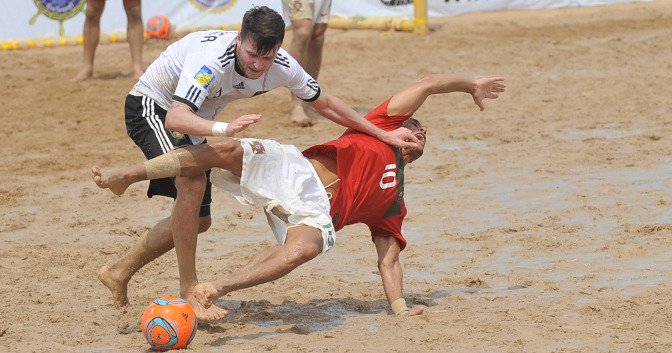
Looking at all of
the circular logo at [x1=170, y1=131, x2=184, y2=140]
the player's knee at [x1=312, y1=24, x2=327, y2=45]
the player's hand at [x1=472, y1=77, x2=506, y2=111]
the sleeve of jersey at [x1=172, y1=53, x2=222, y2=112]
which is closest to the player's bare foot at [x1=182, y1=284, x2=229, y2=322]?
the circular logo at [x1=170, y1=131, x2=184, y2=140]

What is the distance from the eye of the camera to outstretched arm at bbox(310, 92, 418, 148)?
242 inches

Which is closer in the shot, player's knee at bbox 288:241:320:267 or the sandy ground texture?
player's knee at bbox 288:241:320:267

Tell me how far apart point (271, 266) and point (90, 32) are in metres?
7.40

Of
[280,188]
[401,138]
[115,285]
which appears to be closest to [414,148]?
[401,138]

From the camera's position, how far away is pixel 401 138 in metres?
6.17

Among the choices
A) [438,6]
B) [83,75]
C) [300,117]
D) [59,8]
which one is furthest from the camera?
[438,6]

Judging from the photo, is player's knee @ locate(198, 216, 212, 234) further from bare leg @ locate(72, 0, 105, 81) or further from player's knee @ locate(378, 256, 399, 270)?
bare leg @ locate(72, 0, 105, 81)

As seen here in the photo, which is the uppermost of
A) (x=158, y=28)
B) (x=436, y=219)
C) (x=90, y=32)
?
(x=436, y=219)

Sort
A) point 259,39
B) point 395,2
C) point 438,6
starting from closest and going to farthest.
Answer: point 259,39 < point 395,2 < point 438,6

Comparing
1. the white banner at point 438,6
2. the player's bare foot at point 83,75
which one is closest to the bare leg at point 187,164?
the player's bare foot at point 83,75

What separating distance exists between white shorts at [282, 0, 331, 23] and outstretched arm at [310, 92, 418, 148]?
4282 mm

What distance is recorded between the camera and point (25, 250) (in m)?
7.50

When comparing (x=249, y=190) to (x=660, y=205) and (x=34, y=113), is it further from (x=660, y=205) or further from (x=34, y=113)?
(x=34, y=113)

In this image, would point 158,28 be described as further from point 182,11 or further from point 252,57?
point 252,57
